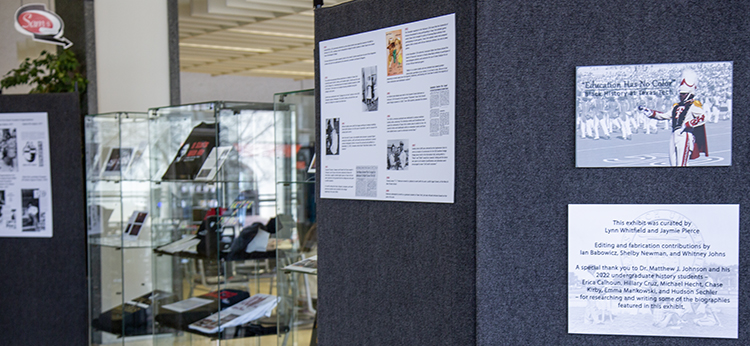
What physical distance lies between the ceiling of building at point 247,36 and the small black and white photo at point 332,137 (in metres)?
5.84

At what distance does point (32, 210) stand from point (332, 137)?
259 cm

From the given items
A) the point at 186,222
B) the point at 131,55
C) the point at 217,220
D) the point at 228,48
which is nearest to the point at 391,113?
the point at 217,220

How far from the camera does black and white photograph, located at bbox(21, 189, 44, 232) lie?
3408 mm

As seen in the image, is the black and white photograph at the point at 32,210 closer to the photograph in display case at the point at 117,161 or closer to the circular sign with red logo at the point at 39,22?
the photograph in display case at the point at 117,161

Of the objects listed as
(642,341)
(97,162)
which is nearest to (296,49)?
(97,162)

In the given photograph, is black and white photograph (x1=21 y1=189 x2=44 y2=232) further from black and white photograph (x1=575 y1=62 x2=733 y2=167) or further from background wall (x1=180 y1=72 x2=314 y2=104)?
background wall (x1=180 y1=72 x2=314 y2=104)

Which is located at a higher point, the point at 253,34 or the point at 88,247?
the point at 253,34

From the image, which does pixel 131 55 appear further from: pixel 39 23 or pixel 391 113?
pixel 391 113

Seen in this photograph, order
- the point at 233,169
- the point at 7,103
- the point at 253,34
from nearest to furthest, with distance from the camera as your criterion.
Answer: the point at 233,169 < the point at 7,103 < the point at 253,34

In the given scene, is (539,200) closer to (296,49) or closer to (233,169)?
(233,169)

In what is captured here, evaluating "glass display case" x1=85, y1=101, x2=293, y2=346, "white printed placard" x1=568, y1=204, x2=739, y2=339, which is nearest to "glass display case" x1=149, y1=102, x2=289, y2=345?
"glass display case" x1=85, y1=101, x2=293, y2=346

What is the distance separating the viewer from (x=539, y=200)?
1322 mm

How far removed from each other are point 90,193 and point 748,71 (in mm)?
3768

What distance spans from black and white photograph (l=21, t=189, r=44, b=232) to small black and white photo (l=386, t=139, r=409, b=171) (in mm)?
2765
